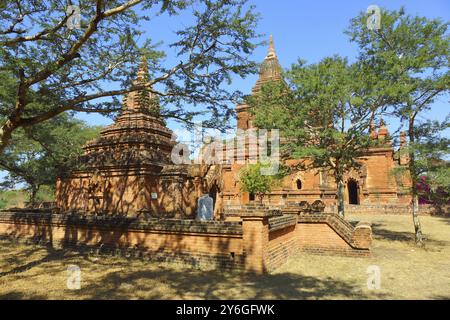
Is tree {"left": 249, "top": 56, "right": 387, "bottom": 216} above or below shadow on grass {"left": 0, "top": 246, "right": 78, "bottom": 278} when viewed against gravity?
above

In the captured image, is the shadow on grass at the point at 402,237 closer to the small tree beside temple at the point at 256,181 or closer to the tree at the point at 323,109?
the tree at the point at 323,109

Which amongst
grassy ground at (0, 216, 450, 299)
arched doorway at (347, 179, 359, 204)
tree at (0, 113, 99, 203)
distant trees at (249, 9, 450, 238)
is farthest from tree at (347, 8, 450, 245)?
arched doorway at (347, 179, 359, 204)

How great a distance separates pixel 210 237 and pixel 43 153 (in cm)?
1841

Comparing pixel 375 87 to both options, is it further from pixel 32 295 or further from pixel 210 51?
pixel 32 295

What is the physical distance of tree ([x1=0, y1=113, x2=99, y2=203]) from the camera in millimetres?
11982

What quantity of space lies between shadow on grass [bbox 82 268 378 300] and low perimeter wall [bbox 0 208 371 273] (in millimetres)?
581

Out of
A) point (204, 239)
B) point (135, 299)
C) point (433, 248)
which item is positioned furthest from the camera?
point (433, 248)

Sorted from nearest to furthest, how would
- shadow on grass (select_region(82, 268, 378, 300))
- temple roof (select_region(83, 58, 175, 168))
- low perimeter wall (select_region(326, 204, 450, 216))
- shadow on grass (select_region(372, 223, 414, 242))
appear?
shadow on grass (select_region(82, 268, 378, 300)) < temple roof (select_region(83, 58, 175, 168)) < shadow on grass (select_region(372, 223, 414, 242)) < low perimeter wall (select_region(326, 204, 450, 216))

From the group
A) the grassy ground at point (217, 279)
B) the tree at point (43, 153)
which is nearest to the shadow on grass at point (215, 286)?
the grassy ground at point (217, 279)

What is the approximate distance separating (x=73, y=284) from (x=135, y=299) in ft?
6.03

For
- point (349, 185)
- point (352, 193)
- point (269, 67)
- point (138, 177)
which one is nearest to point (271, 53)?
point (269, 67)

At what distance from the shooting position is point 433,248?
12898mm

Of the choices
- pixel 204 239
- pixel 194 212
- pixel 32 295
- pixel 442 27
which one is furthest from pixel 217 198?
pixel 442 27

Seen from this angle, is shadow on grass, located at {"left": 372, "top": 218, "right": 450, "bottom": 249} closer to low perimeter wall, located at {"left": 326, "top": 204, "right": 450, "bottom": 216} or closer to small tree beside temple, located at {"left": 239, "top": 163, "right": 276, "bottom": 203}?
low perimeter wall, located at {"left": 326, "top": 204, "right": 450, "bottom": 216}
